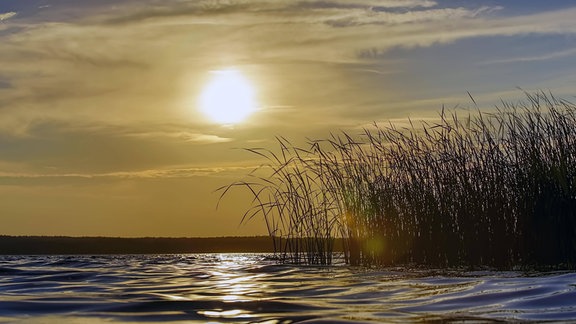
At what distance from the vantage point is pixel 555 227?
10.1 m

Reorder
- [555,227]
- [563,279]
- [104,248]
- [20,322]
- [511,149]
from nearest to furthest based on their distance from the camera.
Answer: [20,322] → [563,279] → [555,227] → [511,149] → [104,248]

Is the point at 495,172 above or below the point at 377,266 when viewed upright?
above

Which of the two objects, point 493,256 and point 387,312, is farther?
point 493,256

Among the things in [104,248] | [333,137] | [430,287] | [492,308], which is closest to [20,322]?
[492,308]

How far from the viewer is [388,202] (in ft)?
38.8

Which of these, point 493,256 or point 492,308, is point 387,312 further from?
point 493,256

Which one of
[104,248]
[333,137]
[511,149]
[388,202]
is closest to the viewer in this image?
[511,149]

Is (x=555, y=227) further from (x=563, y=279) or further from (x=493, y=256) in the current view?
(x=563, y=279)

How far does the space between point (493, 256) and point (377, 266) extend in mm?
1731

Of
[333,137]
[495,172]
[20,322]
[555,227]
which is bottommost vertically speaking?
[20,322]

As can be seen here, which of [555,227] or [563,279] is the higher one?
[555,227]

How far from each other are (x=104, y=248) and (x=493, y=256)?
4443 centimetres

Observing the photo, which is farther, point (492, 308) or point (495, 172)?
point (495, 172)

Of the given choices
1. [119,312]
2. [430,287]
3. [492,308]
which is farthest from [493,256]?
[119,312]
